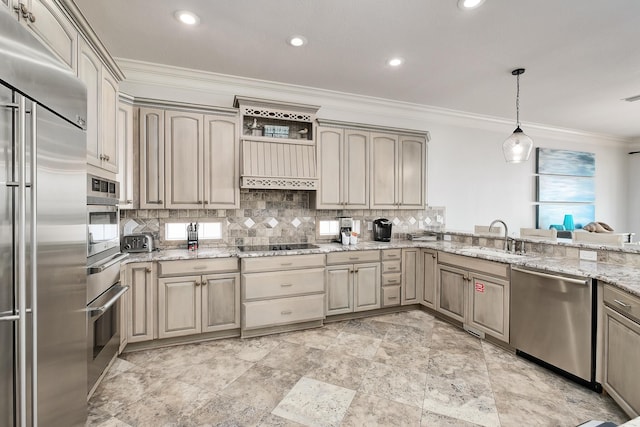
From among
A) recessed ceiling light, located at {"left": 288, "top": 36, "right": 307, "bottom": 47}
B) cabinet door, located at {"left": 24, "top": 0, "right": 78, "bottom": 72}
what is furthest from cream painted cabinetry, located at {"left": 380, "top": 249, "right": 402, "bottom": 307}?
cabinet door, located at {"left": 24, "top": 0, "right": 78, "bottom": 72}

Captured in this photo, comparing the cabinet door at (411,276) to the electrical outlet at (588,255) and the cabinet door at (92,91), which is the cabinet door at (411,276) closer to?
the electrical outlet at (588,255)

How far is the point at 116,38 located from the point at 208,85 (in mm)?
971

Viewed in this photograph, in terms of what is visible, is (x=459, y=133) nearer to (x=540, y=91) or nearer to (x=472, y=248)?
(x=540, y=91)

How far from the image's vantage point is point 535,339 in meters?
2.61

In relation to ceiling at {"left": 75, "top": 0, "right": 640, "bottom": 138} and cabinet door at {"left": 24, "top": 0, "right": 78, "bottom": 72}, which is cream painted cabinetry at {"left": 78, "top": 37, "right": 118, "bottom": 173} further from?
ceiling at {"left": 75, "top": 0, "right": 640, "bottom": 138}

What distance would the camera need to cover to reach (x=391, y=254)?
3848 millimetres

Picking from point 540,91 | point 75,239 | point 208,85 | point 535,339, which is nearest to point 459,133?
point 540,91

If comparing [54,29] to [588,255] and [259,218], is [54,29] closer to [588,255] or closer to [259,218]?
[259,218]

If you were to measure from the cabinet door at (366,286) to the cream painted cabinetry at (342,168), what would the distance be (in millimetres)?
799

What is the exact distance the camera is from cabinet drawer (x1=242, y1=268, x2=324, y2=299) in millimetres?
3127

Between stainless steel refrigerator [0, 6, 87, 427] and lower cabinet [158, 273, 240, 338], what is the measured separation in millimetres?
1386

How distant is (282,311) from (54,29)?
109 inches

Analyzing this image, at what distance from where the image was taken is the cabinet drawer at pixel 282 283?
3.13 metres

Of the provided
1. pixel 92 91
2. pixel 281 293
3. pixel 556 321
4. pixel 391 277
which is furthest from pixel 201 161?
pixel 556 321
